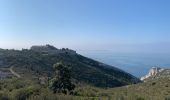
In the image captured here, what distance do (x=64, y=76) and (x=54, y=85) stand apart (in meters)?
2.10

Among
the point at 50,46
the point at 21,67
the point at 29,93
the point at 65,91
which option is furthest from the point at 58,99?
the point at 50,46

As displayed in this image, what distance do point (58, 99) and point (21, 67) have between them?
74.4m

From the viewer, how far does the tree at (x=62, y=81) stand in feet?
147

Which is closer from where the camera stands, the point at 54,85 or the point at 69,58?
the point at 54,85

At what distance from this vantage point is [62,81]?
151ft

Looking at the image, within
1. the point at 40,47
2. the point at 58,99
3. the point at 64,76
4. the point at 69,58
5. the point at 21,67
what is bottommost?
the point at 58,99

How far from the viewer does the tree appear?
44944 mm

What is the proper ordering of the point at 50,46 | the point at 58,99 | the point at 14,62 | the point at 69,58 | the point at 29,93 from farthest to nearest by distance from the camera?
1. the point at 50,46
2. the point at 69,58
3. the point at 14,62
4. the point at 29,93
5. the point at 58,99

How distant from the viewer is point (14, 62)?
111125 millimetres

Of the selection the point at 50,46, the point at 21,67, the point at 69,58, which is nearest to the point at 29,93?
the point at 21,67

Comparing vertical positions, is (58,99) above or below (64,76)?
below

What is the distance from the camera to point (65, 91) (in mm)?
44688

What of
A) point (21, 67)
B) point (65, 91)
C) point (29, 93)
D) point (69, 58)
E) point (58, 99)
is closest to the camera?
point (58, 99)

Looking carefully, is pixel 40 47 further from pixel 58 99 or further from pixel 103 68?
pixel 58 99
